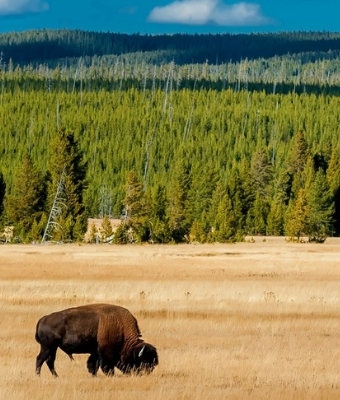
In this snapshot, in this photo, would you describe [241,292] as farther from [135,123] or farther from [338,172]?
[135,123]

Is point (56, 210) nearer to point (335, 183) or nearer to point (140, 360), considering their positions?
point (335, 183)

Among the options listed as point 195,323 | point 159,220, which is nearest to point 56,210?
point 159,220

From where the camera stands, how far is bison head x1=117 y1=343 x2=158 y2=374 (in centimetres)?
1379

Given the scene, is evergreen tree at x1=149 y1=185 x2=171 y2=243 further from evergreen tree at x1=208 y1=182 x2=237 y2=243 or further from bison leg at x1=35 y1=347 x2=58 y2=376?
bison leg at x1=35 y1=347 x2=58 y2=376

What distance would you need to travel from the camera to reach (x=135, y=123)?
169 metres

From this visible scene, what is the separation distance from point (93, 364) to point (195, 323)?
792 centimetres

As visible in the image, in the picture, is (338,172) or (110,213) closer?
(338,172)

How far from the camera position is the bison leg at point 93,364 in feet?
46.4

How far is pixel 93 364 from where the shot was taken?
1419cm

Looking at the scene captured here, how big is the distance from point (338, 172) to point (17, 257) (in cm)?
5992

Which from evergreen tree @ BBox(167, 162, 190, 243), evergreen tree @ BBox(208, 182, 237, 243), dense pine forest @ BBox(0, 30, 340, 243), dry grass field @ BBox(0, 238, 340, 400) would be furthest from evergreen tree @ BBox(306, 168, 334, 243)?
dry grass field @ BBox(0, 238, 340, 400)

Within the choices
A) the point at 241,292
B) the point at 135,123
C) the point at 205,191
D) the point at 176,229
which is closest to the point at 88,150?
the point at 135,123

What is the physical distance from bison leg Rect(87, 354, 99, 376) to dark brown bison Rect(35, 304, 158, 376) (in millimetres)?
170

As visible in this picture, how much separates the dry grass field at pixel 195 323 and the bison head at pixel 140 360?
16cm
